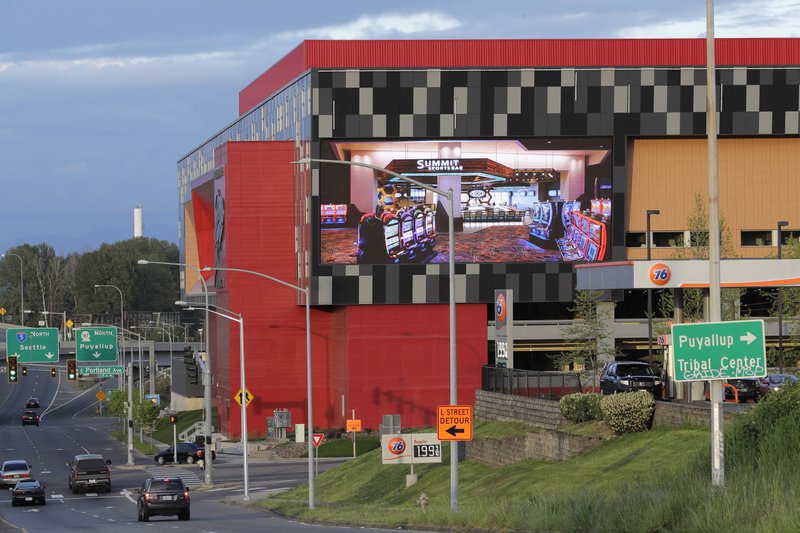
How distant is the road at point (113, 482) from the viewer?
40094 millimetres

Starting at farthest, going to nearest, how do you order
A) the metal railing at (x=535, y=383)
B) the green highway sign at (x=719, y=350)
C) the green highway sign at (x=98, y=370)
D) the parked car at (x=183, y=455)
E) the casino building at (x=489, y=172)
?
1. the green highway sign at (x=98, y=370)
2. the parked car at (x=183, y=455)
3. the casino building at (x=489, y=172)
4. the metal railing at (x=535, y=383)
5. the green highway sign at (x=719, y=350)

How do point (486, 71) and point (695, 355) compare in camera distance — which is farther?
point (486, 71)

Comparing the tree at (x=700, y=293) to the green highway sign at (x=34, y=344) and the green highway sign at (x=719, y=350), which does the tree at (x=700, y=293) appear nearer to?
the green highway sign at (x=719, y=350)

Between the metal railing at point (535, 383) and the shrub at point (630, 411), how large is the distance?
7.73 m

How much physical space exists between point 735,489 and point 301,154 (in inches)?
2537

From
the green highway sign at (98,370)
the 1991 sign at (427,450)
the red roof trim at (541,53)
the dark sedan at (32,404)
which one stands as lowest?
the dark sedan at (32,404)

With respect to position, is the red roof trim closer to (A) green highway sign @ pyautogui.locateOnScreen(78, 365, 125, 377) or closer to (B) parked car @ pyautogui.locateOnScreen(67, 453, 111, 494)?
(B) parked car @ pyautogui.locateOnScreen(67, 453, 111, 494)

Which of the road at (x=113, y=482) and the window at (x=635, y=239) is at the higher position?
the window at (x=635, y=239)

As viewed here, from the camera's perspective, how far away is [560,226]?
270 ft

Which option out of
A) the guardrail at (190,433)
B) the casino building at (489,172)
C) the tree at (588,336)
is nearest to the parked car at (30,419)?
the guardrail at (190,433)

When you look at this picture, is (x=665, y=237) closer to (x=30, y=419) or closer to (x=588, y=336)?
(x=588, y=336)

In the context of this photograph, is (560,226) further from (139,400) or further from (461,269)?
(139,400)

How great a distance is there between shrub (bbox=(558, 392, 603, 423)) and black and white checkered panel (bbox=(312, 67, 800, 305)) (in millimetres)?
37707

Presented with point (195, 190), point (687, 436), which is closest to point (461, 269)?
point (195, 190)
